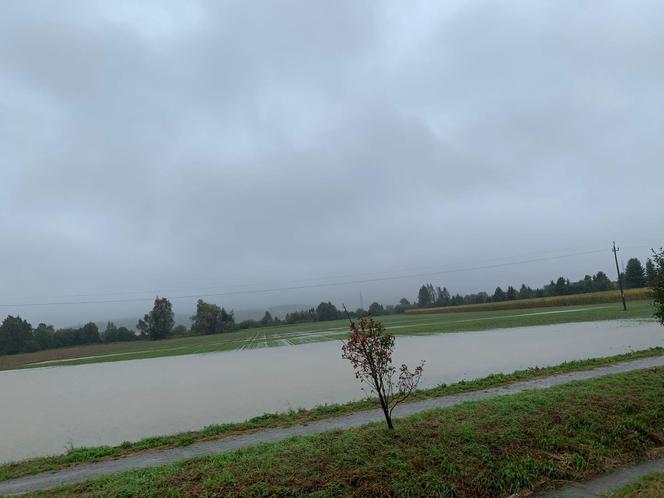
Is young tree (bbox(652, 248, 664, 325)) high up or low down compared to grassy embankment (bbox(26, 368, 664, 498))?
up

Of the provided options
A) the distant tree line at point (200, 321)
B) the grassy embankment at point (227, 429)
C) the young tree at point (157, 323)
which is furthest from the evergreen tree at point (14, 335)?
the grassy embankment at point (227, 429)

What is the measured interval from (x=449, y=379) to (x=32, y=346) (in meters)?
122

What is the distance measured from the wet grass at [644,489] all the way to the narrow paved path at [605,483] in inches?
5.1

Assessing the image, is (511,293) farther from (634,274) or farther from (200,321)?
(200,321)

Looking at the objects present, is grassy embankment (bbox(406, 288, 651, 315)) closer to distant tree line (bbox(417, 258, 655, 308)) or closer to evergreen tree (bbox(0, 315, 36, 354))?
distant tree line (bbox(417, 258, 655, 308))

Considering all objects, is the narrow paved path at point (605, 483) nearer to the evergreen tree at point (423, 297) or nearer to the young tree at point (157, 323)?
the young tree at point (157, 323)

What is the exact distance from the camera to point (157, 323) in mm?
128125

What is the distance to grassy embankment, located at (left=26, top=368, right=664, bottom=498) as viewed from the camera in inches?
223

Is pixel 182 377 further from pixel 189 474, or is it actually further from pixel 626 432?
pixel 626 432

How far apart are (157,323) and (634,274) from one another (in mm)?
Result: 124190

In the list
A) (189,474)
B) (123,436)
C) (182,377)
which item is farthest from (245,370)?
(189,474)

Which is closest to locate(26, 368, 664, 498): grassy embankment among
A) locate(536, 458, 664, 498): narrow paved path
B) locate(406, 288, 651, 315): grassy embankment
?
locate(536, 458, 664, 498): narrow paved path

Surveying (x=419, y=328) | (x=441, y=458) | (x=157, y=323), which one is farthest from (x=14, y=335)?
(x=441, y=458)

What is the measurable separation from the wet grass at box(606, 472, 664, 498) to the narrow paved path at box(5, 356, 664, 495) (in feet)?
16.0
